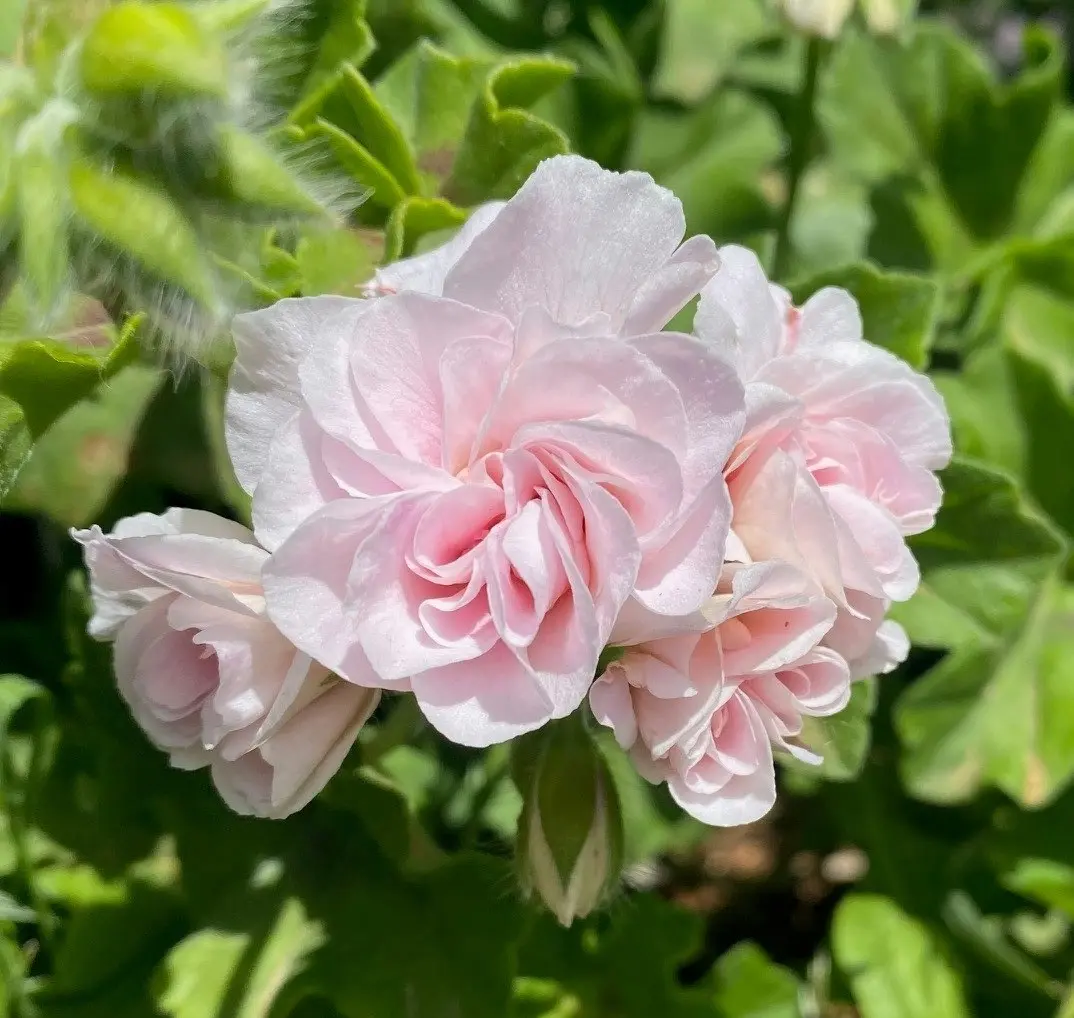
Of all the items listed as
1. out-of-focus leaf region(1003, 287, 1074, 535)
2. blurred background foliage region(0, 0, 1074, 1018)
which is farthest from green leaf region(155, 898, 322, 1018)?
out-of-focus leaf region(1003, 287, 1074, 535)

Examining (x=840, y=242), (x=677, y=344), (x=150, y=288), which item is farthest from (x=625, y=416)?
(x=840, y=242)

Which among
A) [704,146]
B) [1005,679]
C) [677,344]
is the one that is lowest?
[1005,679]

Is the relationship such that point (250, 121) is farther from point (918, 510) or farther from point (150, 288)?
point (918, 510)

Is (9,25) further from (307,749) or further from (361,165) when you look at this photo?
(307,749)

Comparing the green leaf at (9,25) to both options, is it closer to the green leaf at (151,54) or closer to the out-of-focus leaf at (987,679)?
the green leaf at (151,54)

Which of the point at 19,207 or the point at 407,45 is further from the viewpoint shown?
the point at 407,45

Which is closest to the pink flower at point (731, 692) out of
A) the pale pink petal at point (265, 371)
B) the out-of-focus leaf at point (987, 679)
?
the pale pink petal at point (265, 371)
